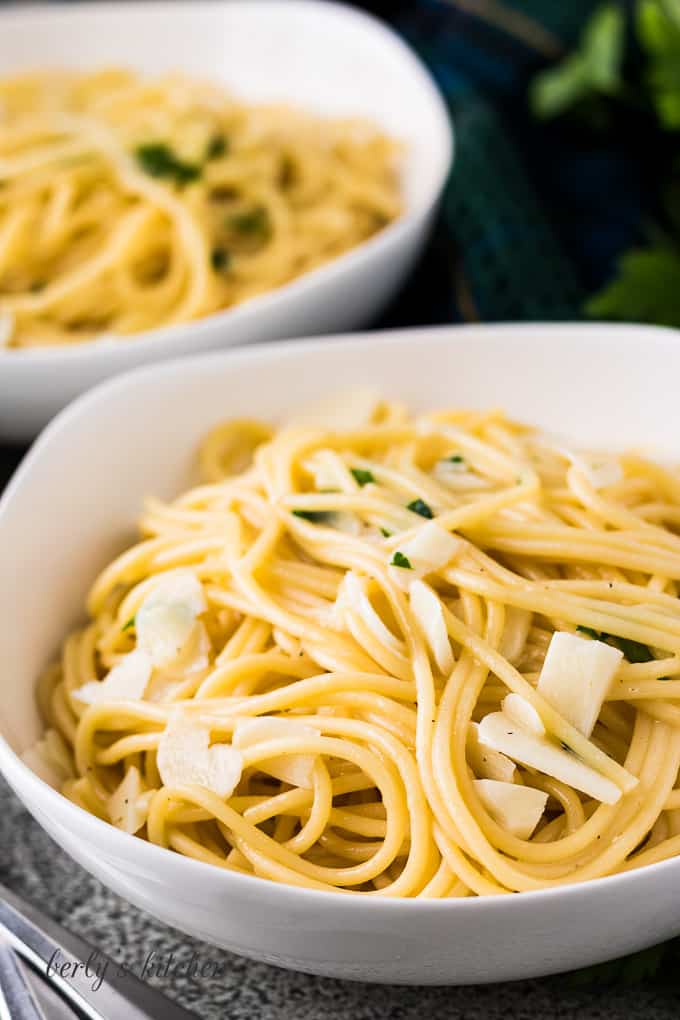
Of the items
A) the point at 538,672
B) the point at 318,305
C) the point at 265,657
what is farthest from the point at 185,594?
the point at 318,305

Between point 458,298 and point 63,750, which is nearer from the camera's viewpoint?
point 63,750

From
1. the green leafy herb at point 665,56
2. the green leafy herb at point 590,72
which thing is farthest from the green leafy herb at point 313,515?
the green leafy herb at point 590,72

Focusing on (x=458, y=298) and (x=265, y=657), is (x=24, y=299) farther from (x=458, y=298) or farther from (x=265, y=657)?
(x=265, y=657)

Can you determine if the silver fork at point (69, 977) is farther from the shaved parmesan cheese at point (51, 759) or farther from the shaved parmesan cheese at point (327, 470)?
the shaved parmesan cheese at point (327, 470)

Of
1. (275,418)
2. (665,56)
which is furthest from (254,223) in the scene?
(665,56)

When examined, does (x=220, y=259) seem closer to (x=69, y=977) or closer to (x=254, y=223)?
(x=254, y=223)
